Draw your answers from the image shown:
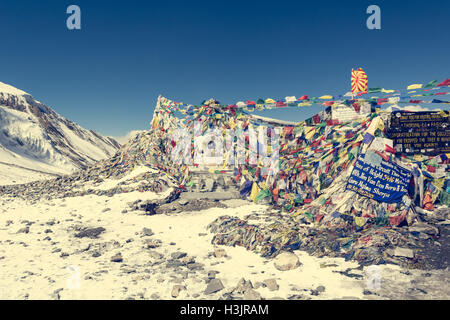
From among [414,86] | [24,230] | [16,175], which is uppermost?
[414,86]

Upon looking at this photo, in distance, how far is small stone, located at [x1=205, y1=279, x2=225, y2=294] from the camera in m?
6.55

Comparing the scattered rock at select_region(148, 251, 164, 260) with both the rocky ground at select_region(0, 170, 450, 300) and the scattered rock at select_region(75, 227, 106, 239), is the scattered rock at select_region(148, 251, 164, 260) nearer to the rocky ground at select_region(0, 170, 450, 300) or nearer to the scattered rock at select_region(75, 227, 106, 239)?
the rocky ground at select_region(0, 170, 450, 300)

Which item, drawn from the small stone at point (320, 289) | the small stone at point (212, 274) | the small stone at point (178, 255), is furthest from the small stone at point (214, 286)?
the small stone at point (320, 289)

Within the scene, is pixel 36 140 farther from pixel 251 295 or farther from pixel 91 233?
A: pixel 251 295

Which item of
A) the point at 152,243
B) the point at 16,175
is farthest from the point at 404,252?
the point at 16,175

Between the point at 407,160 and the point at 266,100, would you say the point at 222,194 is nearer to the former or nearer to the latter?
the point at 266,100

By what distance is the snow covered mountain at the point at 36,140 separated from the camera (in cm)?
3652

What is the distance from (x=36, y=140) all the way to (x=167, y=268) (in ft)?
143

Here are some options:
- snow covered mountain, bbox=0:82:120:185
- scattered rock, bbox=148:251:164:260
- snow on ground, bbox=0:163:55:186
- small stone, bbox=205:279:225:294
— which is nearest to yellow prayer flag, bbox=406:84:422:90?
small stone, bbox=205:279:225:294

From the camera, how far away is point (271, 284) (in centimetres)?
670

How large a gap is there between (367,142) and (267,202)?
551cm

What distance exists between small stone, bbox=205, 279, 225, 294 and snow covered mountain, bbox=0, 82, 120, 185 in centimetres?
2992

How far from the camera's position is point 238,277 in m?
7.28

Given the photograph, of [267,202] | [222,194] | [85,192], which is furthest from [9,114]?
[267,202]
